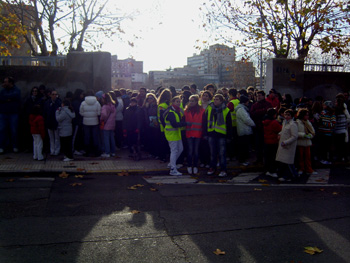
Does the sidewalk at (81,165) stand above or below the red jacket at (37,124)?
below

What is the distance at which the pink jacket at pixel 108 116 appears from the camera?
1159cm

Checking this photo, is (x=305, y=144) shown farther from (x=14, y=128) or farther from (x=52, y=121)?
(x=14, y=128)

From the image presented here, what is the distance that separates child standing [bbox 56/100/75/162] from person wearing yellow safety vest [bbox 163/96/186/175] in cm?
293

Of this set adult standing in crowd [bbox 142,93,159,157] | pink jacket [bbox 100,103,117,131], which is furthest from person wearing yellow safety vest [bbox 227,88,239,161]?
pink jacket [bbox 100,103,117,131]

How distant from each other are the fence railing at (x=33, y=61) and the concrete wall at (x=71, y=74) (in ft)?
1.01

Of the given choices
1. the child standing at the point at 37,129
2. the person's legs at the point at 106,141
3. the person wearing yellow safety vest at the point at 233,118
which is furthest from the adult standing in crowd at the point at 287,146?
the child standing at the point at 37,129

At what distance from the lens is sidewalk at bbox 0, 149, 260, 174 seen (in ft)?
31.8

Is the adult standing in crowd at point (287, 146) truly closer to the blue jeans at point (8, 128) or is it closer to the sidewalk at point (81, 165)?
the sidewalk at point (81, 165)

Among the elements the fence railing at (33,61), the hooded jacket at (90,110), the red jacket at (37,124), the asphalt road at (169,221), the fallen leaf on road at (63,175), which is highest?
the fence railing at (33,61)

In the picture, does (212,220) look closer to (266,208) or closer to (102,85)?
(266,208)

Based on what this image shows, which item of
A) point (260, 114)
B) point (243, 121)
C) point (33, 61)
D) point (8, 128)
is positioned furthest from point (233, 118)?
point (33, 61)

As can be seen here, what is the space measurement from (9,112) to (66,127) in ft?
6.72

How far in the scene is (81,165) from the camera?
10430mm

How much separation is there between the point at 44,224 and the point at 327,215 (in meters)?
4.48
